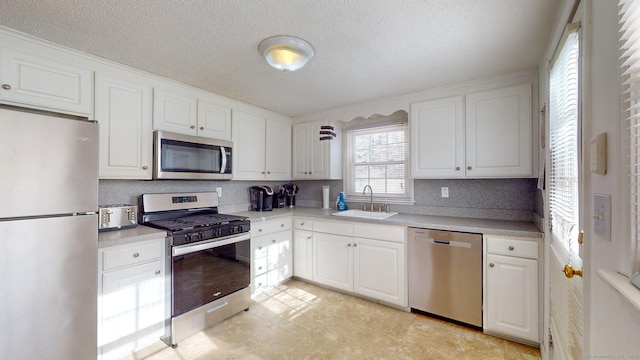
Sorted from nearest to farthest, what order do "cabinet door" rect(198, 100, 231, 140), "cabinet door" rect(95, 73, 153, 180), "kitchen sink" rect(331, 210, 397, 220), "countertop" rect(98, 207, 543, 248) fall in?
"countertop" rect(98, 207, 543, 248) < "cabinet door" rect(95, 73, 153, 180) < "cabinet door" rect(198, 100, 231, 140) < "kitchen sink" rect(331, 210, 397, 220)

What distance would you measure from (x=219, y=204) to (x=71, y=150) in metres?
1.63

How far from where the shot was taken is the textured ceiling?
145 centimetres

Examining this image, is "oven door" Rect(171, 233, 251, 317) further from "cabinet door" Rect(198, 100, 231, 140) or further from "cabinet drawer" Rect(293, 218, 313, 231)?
"cabinet door" Rect(198, 100, 231, 140)

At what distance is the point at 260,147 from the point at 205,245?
1.48 metres

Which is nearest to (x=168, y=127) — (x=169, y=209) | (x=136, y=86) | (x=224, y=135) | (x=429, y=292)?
(x=136, y=86)

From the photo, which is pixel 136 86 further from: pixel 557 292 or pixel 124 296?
pixel 557 292

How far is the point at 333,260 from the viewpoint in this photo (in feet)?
9.73

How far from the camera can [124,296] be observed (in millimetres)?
1878

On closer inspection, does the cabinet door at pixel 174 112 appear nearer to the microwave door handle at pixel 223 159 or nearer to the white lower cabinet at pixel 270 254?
the microwave door handle at pixel 223 159

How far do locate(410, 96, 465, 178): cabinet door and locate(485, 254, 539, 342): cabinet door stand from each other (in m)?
0.88

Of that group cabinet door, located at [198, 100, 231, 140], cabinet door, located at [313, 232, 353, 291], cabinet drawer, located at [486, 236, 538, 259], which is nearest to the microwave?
cabinet door, located at [198, 100, 231, 140]

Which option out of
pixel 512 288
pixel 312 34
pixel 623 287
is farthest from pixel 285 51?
pixel 512 288

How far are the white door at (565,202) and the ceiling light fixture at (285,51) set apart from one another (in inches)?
56.6

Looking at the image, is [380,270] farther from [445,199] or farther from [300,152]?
Result: [300,152]
